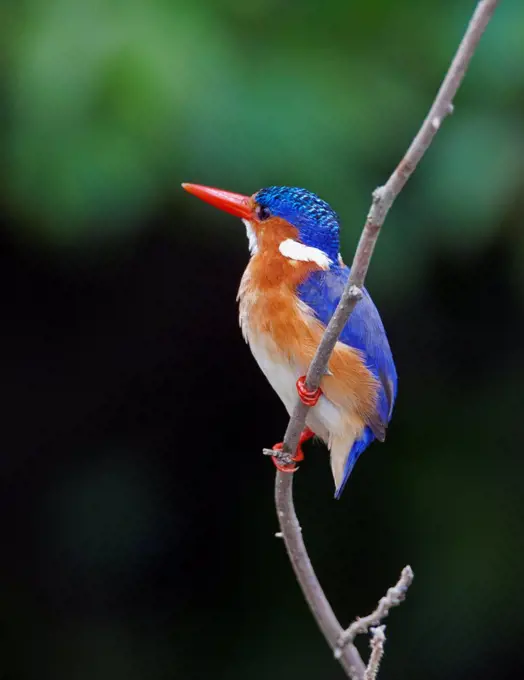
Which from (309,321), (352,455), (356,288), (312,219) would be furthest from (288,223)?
(356,288)

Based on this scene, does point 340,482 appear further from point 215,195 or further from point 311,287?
point 215,195

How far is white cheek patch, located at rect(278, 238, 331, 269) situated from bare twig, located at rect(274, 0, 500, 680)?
43 centimetres

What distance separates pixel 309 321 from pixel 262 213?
0.25 meters

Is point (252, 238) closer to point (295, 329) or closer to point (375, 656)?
point (295, 329)

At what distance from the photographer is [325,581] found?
8.82 feet

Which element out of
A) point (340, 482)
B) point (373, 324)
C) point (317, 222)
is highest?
point (317, 222)

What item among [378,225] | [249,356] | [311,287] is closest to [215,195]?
[311,287]

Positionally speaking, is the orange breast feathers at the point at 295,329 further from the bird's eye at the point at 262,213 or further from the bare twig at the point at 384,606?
the bare twig at the point at 384,606

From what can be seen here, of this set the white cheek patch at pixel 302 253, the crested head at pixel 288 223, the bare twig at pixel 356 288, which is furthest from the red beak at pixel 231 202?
the bare twig at pixel 356 288

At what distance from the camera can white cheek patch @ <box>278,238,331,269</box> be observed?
163 cm

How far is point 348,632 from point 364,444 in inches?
21.3

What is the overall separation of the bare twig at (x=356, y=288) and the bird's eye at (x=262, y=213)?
54cm

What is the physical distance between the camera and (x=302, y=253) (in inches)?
64.5

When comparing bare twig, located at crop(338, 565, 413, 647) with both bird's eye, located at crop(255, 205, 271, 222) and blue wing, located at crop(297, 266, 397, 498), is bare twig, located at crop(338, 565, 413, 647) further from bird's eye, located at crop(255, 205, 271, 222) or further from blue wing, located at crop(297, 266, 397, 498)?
bird's eye, located at crop(255, 205, 271, 222)
